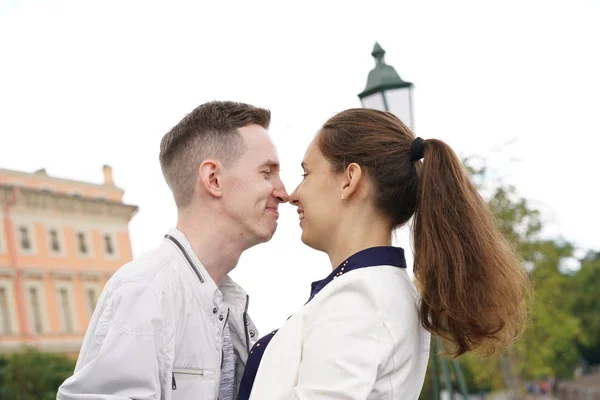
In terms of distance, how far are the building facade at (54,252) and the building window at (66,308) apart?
2.3 inches

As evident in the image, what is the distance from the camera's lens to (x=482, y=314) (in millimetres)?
3283

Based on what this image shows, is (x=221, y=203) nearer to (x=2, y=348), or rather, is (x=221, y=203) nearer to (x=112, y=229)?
(x=2, y=348)

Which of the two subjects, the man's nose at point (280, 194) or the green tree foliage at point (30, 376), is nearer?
the man's nose at point (280, 194)

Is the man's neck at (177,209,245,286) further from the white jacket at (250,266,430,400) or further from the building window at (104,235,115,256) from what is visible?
the building window at (104,235,115,256)

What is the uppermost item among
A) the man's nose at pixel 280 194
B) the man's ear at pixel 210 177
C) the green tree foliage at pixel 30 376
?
the man's ear at pixel 210 177

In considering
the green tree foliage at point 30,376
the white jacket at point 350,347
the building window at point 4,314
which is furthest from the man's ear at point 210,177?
the building window at point 4,314

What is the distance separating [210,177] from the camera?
12.7 feet

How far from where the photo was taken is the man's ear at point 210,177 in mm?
3855

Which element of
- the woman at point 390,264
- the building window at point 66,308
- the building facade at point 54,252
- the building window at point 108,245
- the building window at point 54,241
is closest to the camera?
the woman at point 390,264

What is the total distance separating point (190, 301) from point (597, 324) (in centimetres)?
7804

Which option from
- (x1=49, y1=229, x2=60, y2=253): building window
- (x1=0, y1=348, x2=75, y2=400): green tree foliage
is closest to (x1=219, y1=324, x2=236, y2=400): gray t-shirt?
(x1=0, y1=348, x2=75, y2=400): green tree foliage

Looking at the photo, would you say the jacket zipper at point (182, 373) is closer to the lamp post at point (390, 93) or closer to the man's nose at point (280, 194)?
the man's nose at point (280, 194)

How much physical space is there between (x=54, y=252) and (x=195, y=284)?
57.2 m

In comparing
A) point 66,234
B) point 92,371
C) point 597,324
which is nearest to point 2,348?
point 66,234
